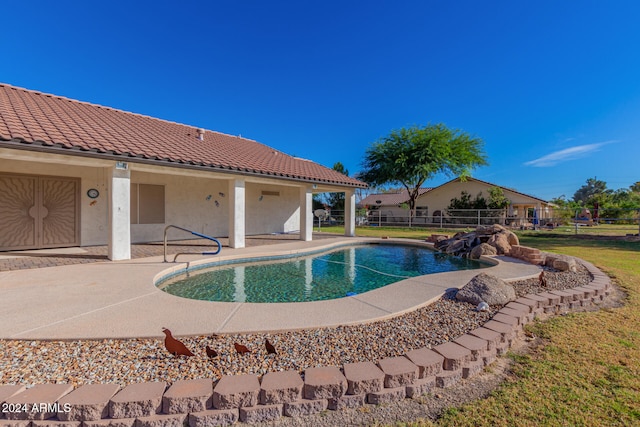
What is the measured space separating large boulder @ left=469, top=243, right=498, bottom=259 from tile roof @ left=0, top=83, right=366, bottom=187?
6658 mm

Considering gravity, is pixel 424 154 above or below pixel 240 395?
above

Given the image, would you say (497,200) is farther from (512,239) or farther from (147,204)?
(147,204)

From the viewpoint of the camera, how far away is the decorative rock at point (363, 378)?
2133 millimetres

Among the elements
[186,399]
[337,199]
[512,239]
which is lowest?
[186,399]

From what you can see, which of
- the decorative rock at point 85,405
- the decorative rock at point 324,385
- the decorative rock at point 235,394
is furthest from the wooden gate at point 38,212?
the decorative rock at point 324,385

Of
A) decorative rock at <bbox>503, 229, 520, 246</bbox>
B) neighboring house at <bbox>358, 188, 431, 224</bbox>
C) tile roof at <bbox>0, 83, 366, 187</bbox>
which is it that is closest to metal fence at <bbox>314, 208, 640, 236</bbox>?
neighboring house at <bbox>358, 188, 431, 224</bbox>

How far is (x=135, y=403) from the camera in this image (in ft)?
6.16

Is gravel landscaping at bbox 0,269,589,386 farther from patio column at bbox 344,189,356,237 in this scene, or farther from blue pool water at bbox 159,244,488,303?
patio column at bbox 344,189,356,237

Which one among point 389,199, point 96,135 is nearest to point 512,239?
point 96,135

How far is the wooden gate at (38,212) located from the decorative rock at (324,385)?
1087cm

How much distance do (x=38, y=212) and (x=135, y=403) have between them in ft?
33.8

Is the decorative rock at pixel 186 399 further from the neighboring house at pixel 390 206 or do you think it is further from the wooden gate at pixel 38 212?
the neighboring house at pixel 390 206

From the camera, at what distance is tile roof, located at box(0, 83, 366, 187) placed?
21.1ft

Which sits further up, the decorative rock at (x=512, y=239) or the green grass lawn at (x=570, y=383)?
the decorative rock at (x=512, y=239)
